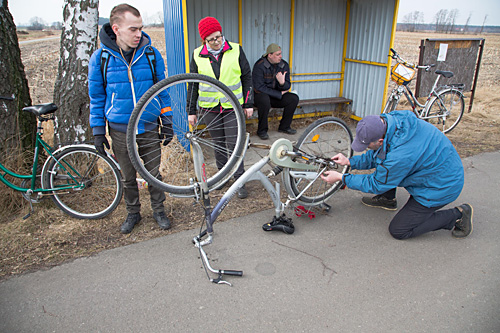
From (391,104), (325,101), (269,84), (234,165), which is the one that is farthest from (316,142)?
(325,101)

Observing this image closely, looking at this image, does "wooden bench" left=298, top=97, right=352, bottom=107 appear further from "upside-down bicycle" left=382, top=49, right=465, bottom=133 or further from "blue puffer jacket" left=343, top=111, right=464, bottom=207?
"blue puffer jacket" left=343, top=111, right=464, bottom=207

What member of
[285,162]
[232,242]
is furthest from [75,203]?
[285,162]

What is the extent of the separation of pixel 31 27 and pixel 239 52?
45.8 metres

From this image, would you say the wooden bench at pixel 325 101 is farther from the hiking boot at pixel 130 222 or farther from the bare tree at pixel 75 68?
the hiking boot at pixel 130 222

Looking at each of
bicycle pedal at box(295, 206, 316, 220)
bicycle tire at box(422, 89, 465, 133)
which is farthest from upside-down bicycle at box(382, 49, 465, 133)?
bicycle pedal at box(295, 206, 316, 220)

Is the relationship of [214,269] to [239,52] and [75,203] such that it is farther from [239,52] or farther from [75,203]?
[239,52]

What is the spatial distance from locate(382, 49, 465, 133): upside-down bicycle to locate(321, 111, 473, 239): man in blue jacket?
9.98ft

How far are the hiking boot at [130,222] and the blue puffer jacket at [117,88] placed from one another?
857 mm

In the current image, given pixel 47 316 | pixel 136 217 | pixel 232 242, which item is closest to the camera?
pixel 47 316

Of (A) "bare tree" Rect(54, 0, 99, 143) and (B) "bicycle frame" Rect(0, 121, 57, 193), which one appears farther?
(A) "bare tree" Rect(54, 0, 99, 143)

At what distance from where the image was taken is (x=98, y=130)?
291 centimetres

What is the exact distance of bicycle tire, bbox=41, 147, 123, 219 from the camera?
3332 mm

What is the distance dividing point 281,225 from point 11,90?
3.04 metres

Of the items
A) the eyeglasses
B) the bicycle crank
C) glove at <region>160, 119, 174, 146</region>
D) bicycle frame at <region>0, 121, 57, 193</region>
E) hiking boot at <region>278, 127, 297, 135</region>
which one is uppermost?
the eyeglasses
